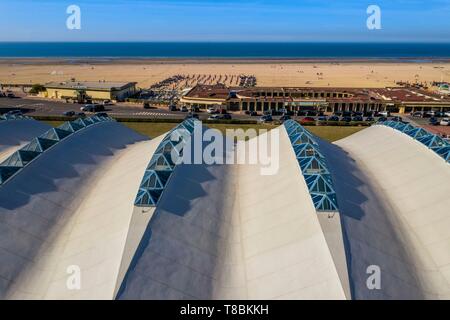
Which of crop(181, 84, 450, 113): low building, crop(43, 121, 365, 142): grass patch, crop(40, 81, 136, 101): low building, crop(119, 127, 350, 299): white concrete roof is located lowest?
crop(119, 127, 350, 299): white concrete roof

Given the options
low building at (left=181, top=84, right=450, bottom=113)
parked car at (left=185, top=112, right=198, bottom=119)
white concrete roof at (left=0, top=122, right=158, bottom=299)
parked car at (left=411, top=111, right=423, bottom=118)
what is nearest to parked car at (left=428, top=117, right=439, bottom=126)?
parked car at (left=411, top=111, right=423, bottom=118)

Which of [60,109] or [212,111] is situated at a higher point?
[60,109]

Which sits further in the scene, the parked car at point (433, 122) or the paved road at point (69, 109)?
the paved road at point (69, 109)

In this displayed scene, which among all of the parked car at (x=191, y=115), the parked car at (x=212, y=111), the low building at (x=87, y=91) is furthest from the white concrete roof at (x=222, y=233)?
the low building at (x=87, y=91)

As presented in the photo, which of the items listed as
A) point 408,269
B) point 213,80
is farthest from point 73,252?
point 213,80

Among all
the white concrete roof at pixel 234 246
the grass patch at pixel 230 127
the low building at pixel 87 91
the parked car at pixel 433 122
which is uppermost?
the low building at pixel 87 91

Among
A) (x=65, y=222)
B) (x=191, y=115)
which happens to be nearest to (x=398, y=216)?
(x=65, y=222)

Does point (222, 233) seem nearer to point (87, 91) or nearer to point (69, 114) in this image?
point (69, 114)

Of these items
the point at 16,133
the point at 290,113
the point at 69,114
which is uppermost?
the point at 290,113

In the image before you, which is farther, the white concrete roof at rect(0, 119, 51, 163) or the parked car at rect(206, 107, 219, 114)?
the parked car at rect(206, 107, 219, 114)

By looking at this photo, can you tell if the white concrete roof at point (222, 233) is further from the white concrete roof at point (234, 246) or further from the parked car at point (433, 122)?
the parked car at point (433, 122)

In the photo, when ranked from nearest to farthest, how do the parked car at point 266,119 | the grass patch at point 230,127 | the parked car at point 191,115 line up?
the grass patch at point 230,127, the parked car at point 266,119, the parked car at point 191,115

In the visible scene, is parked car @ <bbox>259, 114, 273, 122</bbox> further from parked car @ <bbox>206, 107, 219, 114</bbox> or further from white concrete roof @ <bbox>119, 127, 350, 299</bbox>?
white concrete roof @ <bbox>119, 127, 350, 299</bbox>
